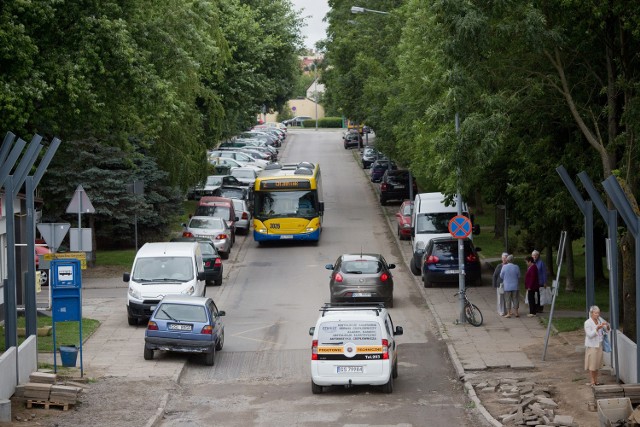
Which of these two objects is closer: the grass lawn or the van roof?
the grass lawn

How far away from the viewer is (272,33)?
6750 cm

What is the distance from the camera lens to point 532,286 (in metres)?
28.7

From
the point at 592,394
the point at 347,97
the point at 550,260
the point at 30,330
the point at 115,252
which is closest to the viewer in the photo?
the point at 592,394

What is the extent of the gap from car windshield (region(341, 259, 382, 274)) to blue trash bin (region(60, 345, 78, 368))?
9.35m

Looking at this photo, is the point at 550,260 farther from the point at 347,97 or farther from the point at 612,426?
the point at 347,97

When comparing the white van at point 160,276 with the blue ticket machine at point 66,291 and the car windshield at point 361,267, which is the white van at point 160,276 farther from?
the blue ticket machine at point 66,291

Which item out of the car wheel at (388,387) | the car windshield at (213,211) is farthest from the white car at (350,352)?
the car windshield at (213,211)

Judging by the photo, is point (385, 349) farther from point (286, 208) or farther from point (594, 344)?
point (286, 208)

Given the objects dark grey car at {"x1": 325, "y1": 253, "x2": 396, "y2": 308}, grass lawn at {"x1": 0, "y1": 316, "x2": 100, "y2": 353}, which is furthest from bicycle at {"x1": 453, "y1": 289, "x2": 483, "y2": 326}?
grass lawn at {"x1": 0, "y1": 316, "x2": 100, "y2": 353}

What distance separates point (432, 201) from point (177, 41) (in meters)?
10.3

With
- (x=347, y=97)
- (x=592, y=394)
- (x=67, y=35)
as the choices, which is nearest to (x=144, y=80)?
(x=67, y=35)

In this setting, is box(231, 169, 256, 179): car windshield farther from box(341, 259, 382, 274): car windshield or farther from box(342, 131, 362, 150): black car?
box(342, 131, 362, 150): black car

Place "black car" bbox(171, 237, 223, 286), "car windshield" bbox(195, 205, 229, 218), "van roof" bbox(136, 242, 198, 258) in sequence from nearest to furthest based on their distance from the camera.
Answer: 1. "van roof" bbox(136, 242, 198, 258)
2. "black car" bbox(171, 237, 223, 286)
3. "car windshield" bbox(195, 205, 229, 218)

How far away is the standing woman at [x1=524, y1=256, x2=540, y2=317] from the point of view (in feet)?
93.3
